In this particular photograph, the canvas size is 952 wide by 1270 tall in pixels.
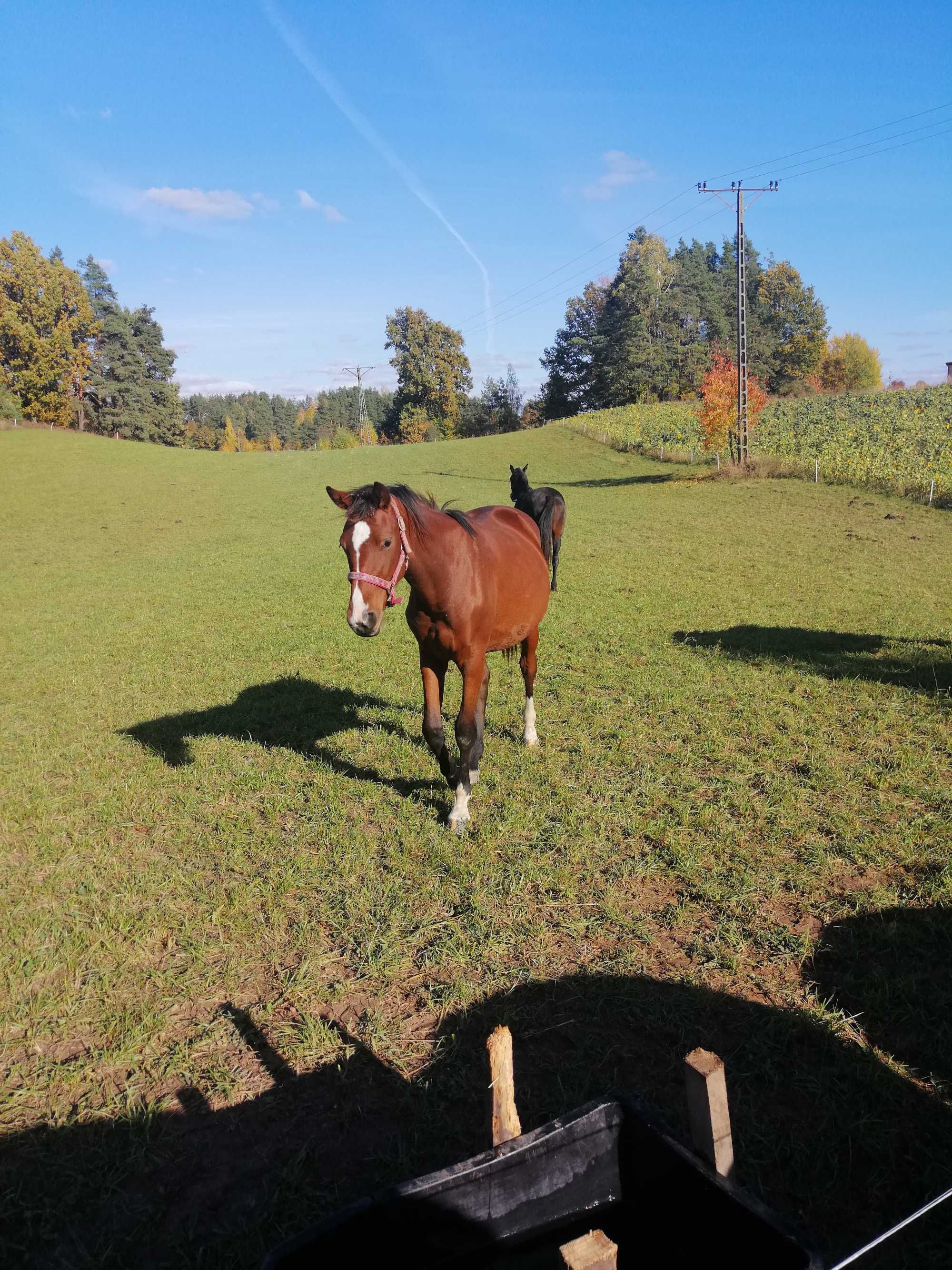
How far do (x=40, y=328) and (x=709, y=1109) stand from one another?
68.7m

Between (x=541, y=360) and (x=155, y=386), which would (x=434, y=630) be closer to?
(x=155, y=386)

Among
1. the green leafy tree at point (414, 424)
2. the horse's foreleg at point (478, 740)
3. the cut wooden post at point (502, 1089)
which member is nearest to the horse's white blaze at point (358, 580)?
the horse's foreleg at point (478, 740)

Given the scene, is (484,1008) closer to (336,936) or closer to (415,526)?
(336,936)

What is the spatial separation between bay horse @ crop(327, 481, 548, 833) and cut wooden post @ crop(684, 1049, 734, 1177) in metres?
2.43

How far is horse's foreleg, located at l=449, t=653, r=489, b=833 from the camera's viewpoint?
4.66 meters

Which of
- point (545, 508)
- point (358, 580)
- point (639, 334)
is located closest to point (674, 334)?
point (639, 334)

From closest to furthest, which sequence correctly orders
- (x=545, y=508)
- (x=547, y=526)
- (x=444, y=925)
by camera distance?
1. (x=444, y=925)
2. (x=547, y=526)
3. (x=545, y=508)

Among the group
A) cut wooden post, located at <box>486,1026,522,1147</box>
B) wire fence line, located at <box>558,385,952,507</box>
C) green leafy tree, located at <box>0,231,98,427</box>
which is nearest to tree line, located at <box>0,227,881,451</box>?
green leafy tree, located at <box>0,231,98,427</box>

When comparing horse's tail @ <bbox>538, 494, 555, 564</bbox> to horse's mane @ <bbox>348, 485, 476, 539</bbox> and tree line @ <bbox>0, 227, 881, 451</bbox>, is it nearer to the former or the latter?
horse's mane @ <bbox>348, 485, 476, 539</bbox>

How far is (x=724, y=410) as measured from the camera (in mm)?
29703

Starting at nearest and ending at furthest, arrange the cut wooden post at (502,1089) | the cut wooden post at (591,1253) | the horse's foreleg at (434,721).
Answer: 1. the cut wooden post at (591,1253)
2. the cut wooden post at (502,1089)
3. the horse's foreleg at (434,721)

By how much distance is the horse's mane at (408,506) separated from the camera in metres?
3.92

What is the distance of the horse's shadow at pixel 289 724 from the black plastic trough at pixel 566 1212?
3.31 metres

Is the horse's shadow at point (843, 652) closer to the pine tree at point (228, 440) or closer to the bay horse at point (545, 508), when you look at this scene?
the bay horse at point (545, 508)
